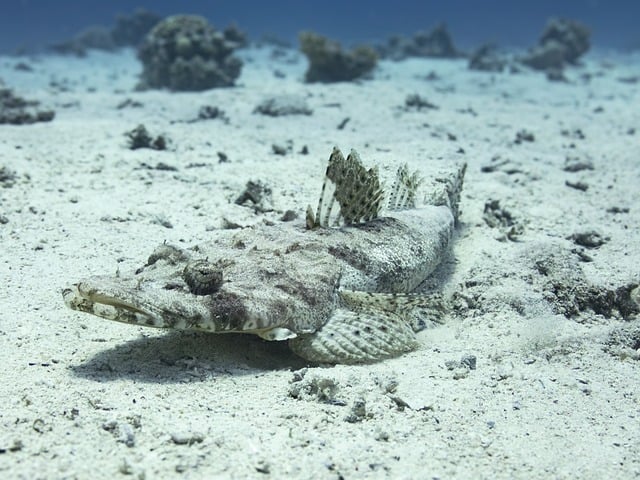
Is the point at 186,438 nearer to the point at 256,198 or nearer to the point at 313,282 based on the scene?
the point at 313,282

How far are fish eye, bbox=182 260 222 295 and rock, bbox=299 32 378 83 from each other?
657 inches

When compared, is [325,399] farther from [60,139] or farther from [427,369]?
[60,139]

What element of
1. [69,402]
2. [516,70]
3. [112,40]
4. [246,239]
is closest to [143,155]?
[246,239]

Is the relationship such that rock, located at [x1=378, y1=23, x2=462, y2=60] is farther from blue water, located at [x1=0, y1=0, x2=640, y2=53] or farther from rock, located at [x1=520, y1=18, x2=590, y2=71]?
blue water, located at [x1=0, y1=0, x2=640, y2=53]

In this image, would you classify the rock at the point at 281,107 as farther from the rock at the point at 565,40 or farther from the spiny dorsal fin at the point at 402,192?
the rock at the point at 565,40

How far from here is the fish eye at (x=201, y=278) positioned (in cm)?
362

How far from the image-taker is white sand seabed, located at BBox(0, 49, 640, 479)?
288cm

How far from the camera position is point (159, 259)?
154 inches

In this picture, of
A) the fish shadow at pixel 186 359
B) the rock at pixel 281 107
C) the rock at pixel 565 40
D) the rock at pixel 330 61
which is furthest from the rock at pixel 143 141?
the rock at pixel 565 40

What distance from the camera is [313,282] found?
405 centimetres

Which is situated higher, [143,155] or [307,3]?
[307,3]

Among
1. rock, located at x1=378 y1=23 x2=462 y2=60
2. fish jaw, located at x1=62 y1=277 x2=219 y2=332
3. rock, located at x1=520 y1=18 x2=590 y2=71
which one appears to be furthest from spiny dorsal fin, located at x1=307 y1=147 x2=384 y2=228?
rock, located at x1=378 y1=23 x2=462 y2=60

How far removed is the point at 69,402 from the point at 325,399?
1486 mm

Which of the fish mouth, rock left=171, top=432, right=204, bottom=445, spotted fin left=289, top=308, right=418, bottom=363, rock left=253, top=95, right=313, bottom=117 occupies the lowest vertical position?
rock left=171, top=432, right=204, bottom=445
